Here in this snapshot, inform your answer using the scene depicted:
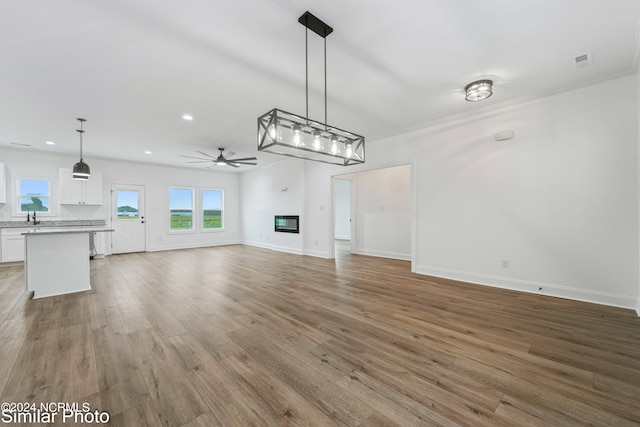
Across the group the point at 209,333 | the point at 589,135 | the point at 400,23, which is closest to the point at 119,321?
the point at 209,333

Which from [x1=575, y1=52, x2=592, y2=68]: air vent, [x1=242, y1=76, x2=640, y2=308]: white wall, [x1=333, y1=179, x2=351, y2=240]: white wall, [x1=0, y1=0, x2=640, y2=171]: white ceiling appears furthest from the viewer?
[x1=333, y1=179, x2=351, y2=240]: white wall

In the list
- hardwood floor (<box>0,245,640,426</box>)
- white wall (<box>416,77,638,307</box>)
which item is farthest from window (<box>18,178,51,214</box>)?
white wall (<box>416,77,638,307</box>)

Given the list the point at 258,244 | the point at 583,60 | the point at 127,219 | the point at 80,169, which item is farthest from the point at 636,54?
the point at 127,219

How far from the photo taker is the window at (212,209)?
945 cm

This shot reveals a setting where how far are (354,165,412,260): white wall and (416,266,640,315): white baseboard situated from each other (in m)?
1.98

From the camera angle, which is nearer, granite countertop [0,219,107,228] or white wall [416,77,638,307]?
white wall [416,77,638,307]

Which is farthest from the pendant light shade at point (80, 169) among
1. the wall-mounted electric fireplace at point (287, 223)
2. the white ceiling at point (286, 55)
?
the wall-mounted electric fireplace at point (287, 223)

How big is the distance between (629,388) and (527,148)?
10.2ft

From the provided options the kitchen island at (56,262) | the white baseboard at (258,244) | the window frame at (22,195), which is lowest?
the white baseboard at (258,244)

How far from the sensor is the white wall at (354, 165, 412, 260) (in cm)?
670

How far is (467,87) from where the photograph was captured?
3340mm

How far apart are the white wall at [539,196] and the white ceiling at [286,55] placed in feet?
1.31

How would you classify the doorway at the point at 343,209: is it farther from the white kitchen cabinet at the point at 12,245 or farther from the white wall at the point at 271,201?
the white kitchen cabinet at the point at 12,245

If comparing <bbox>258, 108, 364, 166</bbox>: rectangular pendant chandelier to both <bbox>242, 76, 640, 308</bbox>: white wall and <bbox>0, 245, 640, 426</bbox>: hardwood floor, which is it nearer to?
<bbox>0, 245, 640, 426</bbox>: hardwood floor
